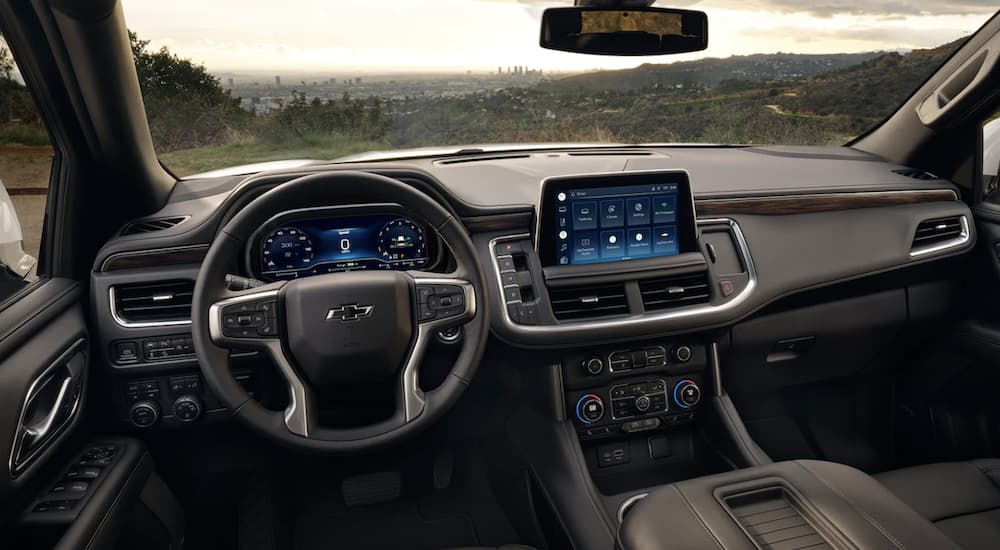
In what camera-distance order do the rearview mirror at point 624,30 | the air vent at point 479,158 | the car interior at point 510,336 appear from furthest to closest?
the air vent at point 479,158, the rearview mirror at point 624,30, the car interior at point 510,336

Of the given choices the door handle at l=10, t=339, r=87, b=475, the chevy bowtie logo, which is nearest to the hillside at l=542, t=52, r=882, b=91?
the chevy bowtie logo

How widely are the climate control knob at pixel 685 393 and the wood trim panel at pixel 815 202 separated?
0.64 metres

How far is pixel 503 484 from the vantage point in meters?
2.75

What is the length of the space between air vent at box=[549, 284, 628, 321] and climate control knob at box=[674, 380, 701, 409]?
16.9 inches

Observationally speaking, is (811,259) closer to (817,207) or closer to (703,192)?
(817,207)

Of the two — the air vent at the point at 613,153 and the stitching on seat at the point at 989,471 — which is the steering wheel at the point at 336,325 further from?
the stitching on seat at the point at 989,471

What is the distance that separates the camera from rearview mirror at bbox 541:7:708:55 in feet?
6.93

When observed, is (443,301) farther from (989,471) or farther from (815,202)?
(989,471)

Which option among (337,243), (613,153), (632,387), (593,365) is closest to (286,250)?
(337,243)

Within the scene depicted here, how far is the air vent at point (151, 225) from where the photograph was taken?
2.26m

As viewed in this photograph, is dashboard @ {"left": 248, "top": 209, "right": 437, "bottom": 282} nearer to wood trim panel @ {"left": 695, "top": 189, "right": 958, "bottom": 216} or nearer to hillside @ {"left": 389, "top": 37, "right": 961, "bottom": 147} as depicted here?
hillside @ {"left": 389, "top": 37, "right": 961, "bottom": 147}

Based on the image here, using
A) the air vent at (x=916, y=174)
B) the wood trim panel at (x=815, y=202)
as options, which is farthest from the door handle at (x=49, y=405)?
the air vent at (x=916, y=174)

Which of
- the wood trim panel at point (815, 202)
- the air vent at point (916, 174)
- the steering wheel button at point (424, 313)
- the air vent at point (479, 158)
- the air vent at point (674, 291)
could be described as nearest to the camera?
the steering wheel button at point (424, 313)

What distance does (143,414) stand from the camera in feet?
7.31
